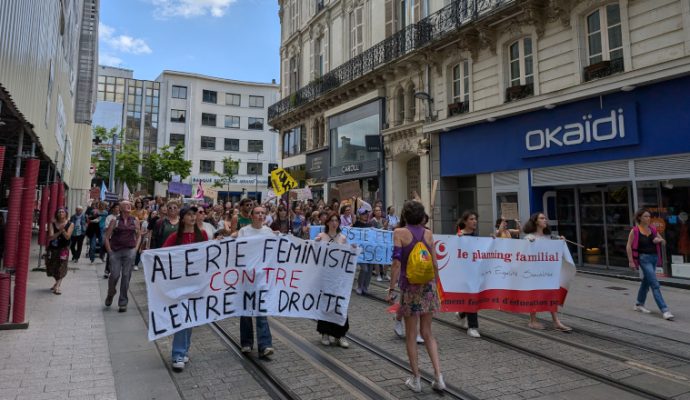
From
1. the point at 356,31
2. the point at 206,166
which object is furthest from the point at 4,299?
the point at 206,166

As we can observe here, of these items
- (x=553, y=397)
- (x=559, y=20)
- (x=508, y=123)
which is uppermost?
(x=559, y=20)

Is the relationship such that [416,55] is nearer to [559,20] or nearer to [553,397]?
[559,20]

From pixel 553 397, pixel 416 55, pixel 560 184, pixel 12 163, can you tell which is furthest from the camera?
pixel 416 55

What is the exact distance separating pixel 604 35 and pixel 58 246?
15063 mm

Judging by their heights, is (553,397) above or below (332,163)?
below

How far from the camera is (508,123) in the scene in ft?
50.4

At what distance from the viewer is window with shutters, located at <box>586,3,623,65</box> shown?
40.2ft

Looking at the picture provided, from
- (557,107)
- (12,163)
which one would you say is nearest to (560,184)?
(557,107)

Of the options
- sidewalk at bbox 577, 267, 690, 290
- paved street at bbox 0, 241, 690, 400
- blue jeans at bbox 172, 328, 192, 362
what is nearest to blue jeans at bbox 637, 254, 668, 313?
paved street at bbox 0, 241, 690, 400

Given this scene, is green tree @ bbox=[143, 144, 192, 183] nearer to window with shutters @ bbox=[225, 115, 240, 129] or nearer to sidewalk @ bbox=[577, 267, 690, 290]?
window with shutters @ bbox=[225, 115, 240, 129]

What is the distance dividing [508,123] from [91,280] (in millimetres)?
13902

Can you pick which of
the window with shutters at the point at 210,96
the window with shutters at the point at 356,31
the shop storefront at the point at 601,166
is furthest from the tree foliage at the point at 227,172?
the shop storefront at the point at 601,166

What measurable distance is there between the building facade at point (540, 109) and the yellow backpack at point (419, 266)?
8642mm

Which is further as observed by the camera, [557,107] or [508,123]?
[508,123]
